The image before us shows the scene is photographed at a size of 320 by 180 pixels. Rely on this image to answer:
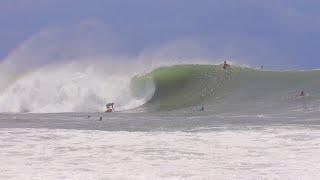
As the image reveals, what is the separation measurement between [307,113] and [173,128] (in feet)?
22.0

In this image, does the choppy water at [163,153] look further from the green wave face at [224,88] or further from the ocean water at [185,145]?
the green wave face at [224,88]

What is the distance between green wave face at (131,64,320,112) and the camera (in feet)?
76.3

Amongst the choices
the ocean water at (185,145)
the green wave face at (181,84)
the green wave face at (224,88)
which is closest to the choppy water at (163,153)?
the ocean water at (185,145)

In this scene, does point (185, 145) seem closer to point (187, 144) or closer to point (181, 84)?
point (187, 144)

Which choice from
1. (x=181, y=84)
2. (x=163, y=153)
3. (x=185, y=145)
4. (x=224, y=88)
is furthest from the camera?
(x=181, y=84)

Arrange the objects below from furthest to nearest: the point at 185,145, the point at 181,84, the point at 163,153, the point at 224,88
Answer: the point at 181,84 → the point at 224,88 → the point at 185,145 → the point at 163,153

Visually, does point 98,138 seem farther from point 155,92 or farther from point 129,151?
point 155,92

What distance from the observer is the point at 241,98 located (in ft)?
80.3

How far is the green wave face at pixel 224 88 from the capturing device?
23.2 metres

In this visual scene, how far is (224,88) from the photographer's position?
26953 millimetres

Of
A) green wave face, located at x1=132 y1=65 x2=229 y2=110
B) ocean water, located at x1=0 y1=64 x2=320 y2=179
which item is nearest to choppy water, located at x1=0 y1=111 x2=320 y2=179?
ocean water, located at x1=0 y1=64 x2=320 y2=179

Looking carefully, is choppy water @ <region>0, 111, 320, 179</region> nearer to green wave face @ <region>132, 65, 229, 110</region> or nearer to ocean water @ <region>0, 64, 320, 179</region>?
ocean water @ <region>0, 64, 320, 179</region>

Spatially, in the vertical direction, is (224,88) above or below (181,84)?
below

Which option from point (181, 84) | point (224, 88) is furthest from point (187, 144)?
point (181, 84)
